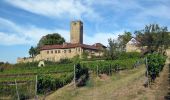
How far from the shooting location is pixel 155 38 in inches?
3125

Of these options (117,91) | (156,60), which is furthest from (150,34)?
(117,91)

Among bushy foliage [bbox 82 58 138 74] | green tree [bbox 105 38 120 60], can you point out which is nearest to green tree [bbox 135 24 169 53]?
green tree [bbox 105 38 120 60]

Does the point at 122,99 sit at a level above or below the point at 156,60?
below

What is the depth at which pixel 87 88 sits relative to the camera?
34250 mm

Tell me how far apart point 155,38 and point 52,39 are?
61178 mm

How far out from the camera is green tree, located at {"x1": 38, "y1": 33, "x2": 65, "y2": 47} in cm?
13368

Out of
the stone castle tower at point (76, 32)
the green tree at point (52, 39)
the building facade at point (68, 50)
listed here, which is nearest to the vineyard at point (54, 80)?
the building facade at point (68, 50)

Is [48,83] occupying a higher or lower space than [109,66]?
lower

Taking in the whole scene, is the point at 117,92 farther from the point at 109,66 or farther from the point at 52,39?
the point at 52,39

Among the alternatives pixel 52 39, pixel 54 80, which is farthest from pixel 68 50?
pixel 54 80

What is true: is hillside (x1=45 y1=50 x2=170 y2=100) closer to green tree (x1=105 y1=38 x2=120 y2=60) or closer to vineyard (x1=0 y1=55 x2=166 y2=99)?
vineyard (x1=0 y1=55 x2=166 y2=99)

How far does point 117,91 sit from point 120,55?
4973cm

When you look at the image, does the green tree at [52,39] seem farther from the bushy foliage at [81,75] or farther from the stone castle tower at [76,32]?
the bushy foliage at [81,75]

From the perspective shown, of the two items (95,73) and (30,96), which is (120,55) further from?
(30,96)
